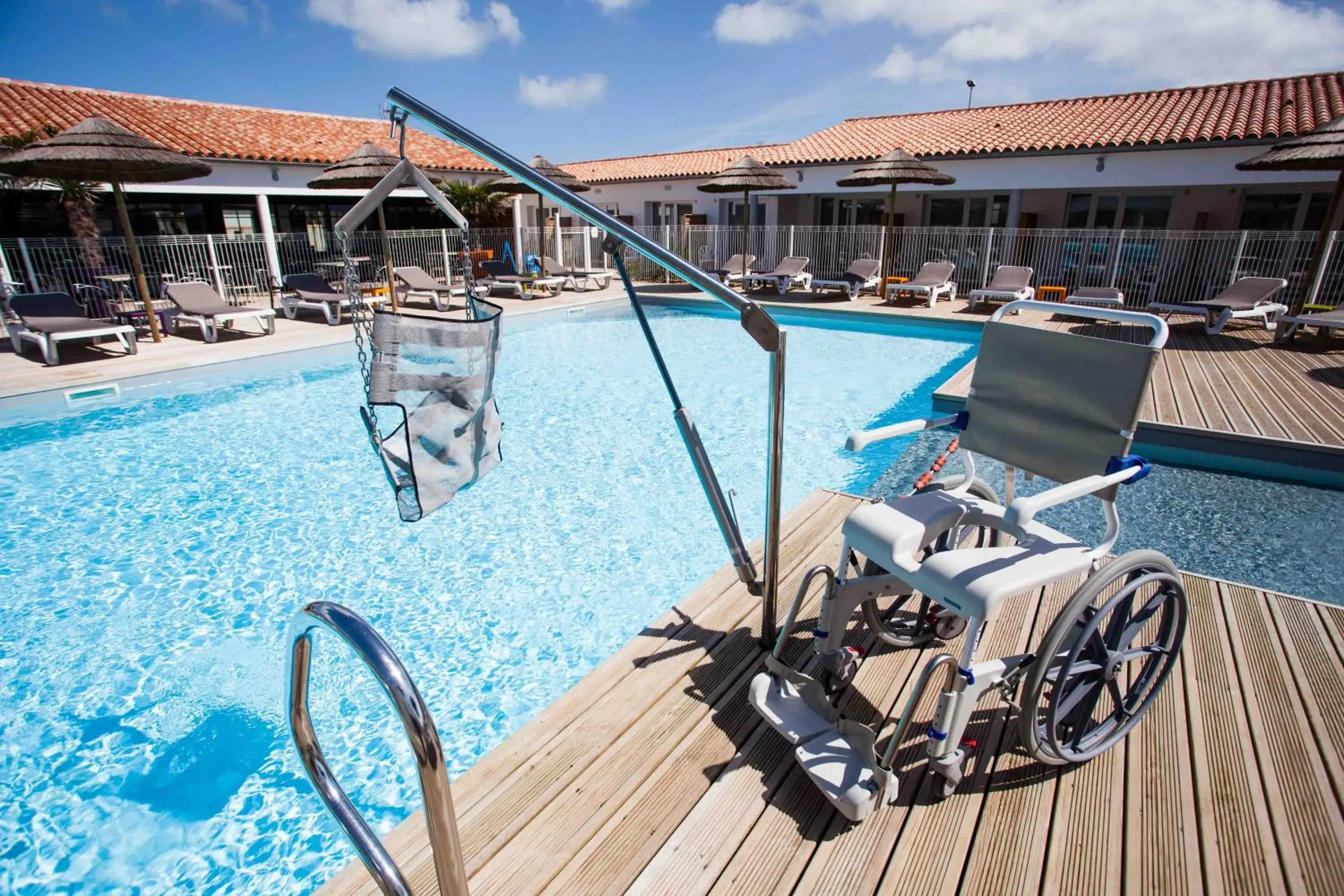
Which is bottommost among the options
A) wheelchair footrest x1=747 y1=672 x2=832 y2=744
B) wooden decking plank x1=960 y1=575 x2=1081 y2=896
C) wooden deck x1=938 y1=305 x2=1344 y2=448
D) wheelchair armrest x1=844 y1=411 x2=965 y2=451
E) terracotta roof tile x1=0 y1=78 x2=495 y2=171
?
wooden decking plank x1=960 y1=575 x2=1081 y2=896

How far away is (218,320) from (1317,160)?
48.9 ft

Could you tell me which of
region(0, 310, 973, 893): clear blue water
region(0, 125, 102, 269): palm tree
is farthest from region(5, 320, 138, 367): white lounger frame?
region(0, 125, 102, 269): palm tree

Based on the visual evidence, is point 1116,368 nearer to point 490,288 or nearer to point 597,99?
point 490,288

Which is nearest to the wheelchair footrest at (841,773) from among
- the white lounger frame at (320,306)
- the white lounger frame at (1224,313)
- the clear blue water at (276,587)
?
the clear blue water at (276,587)

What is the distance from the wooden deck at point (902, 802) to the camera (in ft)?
5.24

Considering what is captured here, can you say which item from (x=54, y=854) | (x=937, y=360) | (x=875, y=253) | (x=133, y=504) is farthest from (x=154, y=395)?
(x=875, y=253)

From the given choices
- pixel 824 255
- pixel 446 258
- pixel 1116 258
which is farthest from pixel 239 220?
pixel 1116 258

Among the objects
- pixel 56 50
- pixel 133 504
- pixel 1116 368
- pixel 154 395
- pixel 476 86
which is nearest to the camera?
pixel 1116 368

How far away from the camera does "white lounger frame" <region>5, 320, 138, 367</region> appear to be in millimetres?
7949

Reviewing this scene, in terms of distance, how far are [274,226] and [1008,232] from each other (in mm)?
17046

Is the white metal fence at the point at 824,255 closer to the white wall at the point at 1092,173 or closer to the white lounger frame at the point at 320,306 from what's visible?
the white wall at the point at 1092,173

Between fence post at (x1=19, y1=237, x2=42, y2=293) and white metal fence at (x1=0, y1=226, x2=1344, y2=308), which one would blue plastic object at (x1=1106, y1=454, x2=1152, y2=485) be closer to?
white metal fence at (x1=0, y1=226, x2=1344, y2=308)

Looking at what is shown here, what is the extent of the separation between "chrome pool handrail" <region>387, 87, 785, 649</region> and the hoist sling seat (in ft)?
2.72

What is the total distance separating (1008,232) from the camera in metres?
13.7
